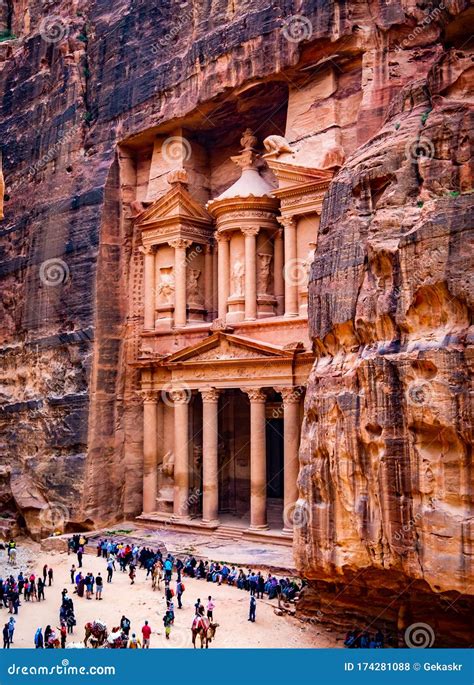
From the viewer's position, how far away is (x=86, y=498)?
98.6 feet

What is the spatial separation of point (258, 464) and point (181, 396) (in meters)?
4.58

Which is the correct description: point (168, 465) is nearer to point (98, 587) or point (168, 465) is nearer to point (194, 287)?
point (194, 287)

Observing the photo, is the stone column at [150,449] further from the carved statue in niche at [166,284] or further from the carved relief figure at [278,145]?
the carved relief figure at [278,145]

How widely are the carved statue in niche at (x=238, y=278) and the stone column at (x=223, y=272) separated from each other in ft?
0.99

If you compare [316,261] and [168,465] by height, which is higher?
[316,261]

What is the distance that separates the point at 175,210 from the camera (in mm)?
31406

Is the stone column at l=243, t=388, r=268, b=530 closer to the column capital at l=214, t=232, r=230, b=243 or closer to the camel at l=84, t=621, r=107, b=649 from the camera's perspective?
the column capital at l=214, t=232, r=230, b=243

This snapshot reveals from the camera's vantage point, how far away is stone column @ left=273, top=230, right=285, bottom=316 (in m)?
30.2

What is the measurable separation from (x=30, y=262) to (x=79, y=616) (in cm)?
1854

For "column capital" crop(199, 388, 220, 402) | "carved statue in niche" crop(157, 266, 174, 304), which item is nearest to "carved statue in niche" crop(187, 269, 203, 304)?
"carved statue in niche" crop(157, 266, 174, 304)

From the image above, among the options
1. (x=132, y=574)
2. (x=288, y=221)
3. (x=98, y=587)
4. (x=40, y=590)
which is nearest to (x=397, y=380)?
(x=98, y=587)

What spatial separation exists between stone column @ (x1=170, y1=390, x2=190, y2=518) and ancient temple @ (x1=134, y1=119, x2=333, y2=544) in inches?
1.6

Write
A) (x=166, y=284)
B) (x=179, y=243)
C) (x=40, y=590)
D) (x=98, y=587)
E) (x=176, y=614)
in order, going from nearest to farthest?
(x=176, y=614) → (x=98, y=587) → (x=40, y=590) → (x=179, y=243) → (x=166, y=284)

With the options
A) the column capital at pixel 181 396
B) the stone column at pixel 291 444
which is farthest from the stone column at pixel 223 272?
the stone column at pixel 291 444
